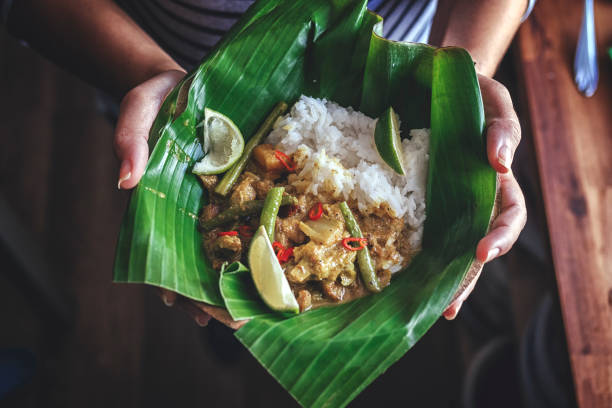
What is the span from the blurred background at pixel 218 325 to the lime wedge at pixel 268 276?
1531 millimetres

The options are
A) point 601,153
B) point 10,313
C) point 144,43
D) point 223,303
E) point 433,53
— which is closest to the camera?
point 223,303

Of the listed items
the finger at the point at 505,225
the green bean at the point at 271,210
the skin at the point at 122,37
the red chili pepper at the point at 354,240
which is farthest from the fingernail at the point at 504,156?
the green bean at the point at 271,210

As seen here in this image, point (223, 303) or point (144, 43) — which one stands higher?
point (144, 43)

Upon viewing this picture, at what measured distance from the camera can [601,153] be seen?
8.82 ft

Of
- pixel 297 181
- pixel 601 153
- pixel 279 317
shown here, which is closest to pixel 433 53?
pixel 297 181

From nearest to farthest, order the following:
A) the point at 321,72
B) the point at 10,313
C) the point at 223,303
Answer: the point at 223,303 < the point at 321,72 < the point at 10,313

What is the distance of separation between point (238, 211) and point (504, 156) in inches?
37.6

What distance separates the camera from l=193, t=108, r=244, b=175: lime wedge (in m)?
1.90

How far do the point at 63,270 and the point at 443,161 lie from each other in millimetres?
3184

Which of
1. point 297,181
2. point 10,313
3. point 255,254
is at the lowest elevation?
point 10,313

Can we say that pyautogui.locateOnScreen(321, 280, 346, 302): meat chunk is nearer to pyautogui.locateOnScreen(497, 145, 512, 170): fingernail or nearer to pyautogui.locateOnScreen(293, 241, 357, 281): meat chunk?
pyautogui.locateOnScreen(293, 241, 357, 281): meat chunk

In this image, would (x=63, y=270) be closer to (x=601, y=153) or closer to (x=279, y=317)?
(x=279, y=317)

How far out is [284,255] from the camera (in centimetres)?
177

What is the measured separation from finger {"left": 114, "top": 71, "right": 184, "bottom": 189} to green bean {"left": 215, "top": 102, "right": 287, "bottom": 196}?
326 mm
